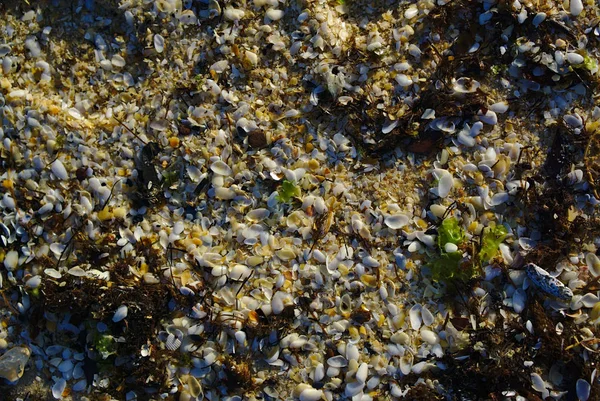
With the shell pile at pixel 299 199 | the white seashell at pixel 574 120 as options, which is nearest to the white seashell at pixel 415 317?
the shell pile at pixel 299 199

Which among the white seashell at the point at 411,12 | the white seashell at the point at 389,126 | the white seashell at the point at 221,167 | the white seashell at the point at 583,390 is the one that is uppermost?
the white seashell at the point at 411,12

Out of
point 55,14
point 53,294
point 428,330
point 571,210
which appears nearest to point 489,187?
point 571,210

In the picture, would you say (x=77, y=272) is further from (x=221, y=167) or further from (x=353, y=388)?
(x=353, y=388)

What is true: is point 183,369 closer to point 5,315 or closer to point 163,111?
point 5,315

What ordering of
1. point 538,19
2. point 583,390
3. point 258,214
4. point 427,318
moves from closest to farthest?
point 583,390 < point 427,318 < point 258,214 < point 538,19

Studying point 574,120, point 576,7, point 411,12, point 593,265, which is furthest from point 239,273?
point 576,7

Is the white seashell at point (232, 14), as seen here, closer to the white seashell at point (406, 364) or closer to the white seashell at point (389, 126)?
the white seashell at point (389, 126)

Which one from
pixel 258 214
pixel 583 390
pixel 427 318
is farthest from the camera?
pixel 258 214
